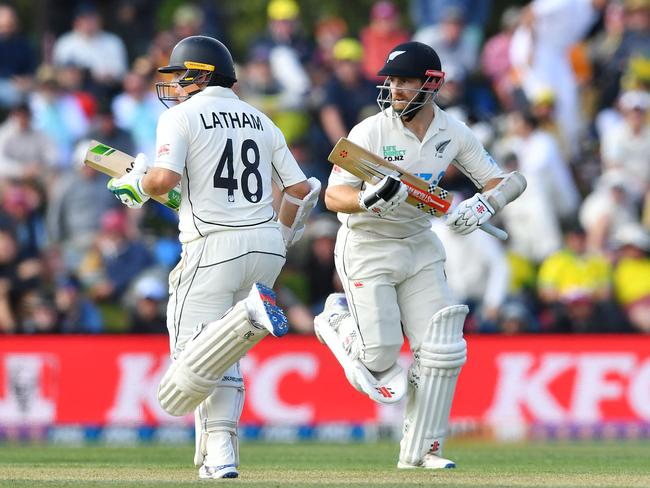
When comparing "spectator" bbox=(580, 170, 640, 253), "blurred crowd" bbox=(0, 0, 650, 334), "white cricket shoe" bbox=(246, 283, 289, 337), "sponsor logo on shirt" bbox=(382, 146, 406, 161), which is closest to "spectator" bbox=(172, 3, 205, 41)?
"blurred crowd" bbox=(0, 0, 650, 334)

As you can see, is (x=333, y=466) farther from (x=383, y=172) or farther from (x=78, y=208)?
(x=78, y=208)

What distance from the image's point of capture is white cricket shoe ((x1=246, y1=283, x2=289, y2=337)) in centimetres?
735

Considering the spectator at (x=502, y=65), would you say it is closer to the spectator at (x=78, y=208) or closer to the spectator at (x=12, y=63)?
the spectator at (x=78, y=208)

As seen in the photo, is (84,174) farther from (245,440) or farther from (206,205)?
(206,205)

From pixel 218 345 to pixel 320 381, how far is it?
18.7 feet

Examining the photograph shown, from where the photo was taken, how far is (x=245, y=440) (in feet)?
42.7

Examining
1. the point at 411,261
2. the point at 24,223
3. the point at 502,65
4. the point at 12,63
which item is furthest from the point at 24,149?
the point at 411,261

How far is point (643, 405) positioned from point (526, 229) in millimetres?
2721

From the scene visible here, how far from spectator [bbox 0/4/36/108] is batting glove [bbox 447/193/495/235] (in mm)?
9211

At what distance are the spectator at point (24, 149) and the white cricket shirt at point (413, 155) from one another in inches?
292

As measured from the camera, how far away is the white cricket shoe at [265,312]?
7352 mm

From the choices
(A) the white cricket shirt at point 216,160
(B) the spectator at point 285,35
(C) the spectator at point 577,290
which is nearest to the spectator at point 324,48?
(B) the spectator at point 285,35

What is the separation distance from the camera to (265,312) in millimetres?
7375

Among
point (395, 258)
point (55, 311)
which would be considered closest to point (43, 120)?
point (55, 311)
